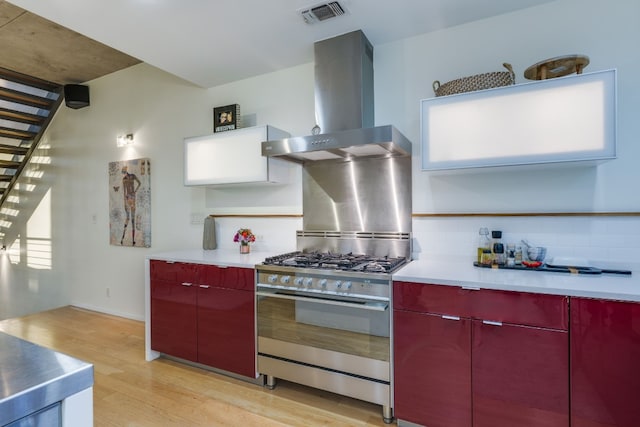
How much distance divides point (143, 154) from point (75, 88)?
1485 millimetres

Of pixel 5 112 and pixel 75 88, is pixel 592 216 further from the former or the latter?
Result: pixel 5 112

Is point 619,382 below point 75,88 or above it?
below

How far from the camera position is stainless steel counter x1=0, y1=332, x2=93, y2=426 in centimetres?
60

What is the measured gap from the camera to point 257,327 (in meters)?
2.48

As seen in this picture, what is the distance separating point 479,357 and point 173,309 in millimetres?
2376

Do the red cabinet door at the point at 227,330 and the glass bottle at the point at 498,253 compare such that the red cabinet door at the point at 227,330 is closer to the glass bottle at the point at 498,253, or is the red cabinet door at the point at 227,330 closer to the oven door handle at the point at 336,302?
the oven door handle at the point at 336,302

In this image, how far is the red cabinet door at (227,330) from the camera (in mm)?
2514

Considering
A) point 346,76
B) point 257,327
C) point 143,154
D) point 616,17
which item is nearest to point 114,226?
point 143,154

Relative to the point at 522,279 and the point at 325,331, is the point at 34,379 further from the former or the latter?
the point at 522,279

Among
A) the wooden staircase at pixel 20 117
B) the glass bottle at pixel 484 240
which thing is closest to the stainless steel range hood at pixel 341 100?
the glass bottle at pixel 484 240

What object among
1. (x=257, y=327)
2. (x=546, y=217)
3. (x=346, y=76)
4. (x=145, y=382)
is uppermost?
(x=346, y=76)

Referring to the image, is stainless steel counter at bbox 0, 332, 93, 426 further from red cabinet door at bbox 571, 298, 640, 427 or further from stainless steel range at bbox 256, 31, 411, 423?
red cabinet door at bbox 571, 298, 640, 427

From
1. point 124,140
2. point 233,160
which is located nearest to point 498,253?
point 233,160

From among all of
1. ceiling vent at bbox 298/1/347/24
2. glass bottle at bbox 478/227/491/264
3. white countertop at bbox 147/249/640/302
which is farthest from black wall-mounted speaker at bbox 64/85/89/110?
glass bottle at bbox 478/227/491/264
